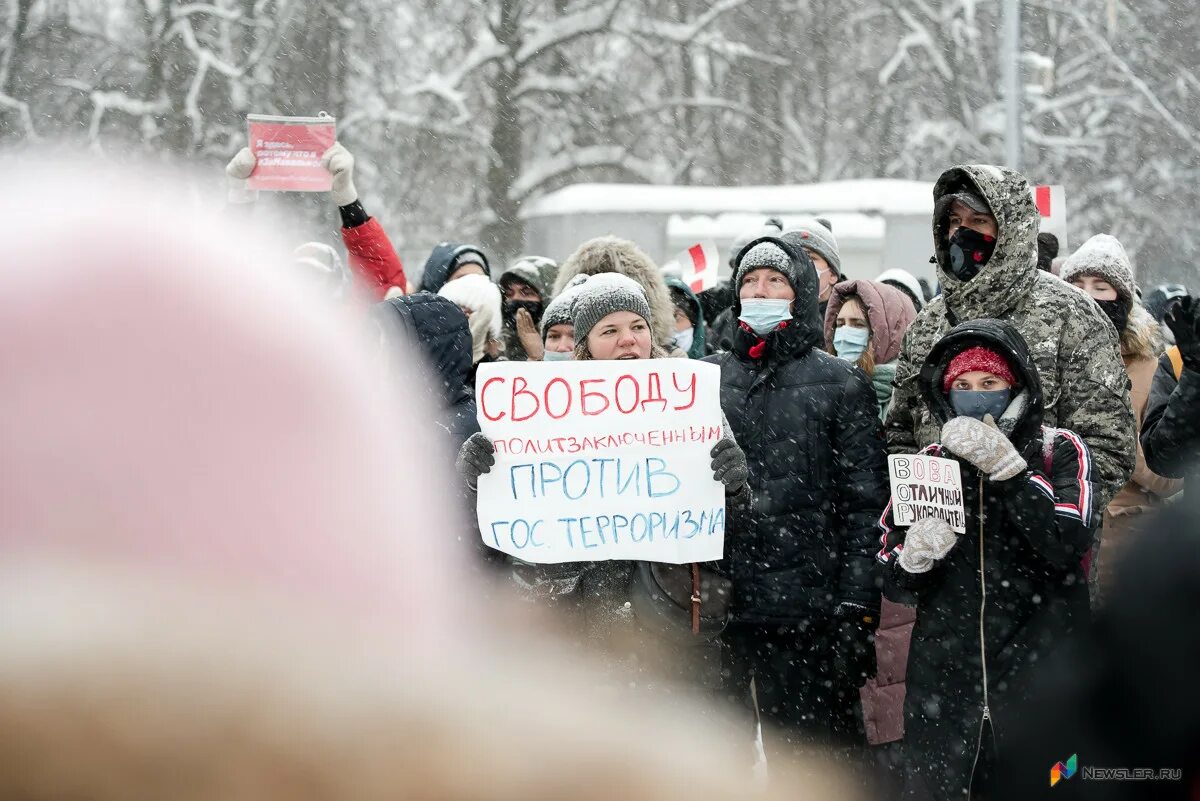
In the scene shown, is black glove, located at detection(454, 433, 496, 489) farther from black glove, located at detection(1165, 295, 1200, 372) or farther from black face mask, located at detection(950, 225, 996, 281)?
black glove, located at detection(1165, 295, 1200, 372)

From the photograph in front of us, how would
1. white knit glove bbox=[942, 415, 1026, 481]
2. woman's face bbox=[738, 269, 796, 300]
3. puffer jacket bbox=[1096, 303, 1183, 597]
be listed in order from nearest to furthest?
white knit glove bbox=[942, 415, 1026, 481] < woman's face bbox=[738, 269, 796, 300] < puffer jacket bbox=[1096, 303, 1183, 597]

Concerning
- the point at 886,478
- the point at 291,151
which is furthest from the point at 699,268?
the point at 886,478

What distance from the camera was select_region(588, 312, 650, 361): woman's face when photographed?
4168 millimetres

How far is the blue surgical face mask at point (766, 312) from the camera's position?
4.54m

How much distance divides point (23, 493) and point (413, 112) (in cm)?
2233

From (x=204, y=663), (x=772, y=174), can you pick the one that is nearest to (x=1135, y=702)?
(x=204, y=663)

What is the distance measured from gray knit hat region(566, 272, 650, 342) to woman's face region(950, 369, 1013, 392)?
3.18ft

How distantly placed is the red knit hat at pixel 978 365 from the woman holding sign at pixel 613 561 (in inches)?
24.9

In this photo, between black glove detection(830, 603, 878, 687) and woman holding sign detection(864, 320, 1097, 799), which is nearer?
woman holding sign detection(864, 320, 1097, 799)

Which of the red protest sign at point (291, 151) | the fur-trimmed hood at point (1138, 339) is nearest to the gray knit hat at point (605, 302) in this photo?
the fur-trimmed hood at point (1138, 339)

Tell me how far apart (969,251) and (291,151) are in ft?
12.4

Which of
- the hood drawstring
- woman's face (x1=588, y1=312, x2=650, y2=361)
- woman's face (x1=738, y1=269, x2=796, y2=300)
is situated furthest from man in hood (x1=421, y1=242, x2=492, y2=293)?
woman's face (x1=588, y1=312, x2=650, y2=361)

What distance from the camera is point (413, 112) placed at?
2230 centimetres

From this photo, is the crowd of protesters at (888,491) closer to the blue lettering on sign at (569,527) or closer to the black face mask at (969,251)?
the black face mask at (969,251)
